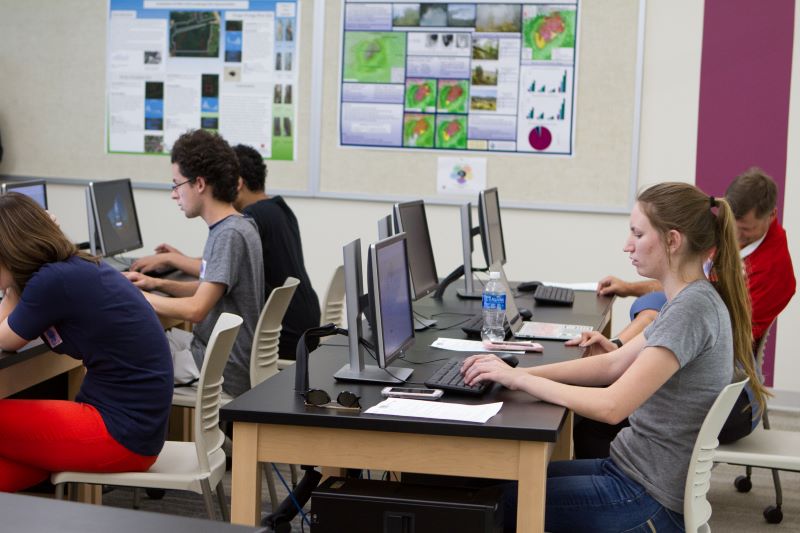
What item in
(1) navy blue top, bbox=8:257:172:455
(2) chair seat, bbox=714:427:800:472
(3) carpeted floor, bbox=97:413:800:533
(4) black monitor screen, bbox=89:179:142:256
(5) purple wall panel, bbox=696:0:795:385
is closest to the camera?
(1) navy blue top, bbox=8:257:172:455

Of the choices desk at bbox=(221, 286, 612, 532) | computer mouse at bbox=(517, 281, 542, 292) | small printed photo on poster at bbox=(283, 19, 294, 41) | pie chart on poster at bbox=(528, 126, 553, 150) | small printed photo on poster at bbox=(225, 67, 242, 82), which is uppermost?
small printed photo on poster at bbox=(283, 19, 294, 41)

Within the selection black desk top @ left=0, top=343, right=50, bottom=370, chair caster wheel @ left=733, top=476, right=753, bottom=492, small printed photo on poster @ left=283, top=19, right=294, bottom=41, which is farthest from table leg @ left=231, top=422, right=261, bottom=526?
small printed photo on poster @ left=283, top=19, right=294, bottom=41

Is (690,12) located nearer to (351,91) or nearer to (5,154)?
(351,91)

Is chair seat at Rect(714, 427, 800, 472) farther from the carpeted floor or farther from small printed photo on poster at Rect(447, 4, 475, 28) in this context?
small printed photo on poster at Rect(447, 4, 475, 28)

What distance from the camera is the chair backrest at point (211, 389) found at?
9.34 feet

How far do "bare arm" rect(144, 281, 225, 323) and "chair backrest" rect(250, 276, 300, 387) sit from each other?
0.58ft

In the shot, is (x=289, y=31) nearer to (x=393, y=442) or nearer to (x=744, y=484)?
(x=744, y=484)

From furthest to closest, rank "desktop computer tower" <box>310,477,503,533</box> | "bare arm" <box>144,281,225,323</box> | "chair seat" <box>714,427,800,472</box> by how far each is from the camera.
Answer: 1. "bare arm" <box>144,281,225,323</box>
2. "chair seat" <box>714,427,800,472</box>
3. "desktop computer tower" <box>310,477,503,533</box>

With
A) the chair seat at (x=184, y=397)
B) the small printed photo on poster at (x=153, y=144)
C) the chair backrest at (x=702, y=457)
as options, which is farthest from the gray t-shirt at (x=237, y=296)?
the small printed photo on poster at (x=153, y=144)

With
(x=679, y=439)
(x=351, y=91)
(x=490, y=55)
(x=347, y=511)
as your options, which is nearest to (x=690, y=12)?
(x=490, y=55)

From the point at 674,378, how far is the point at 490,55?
3.66m

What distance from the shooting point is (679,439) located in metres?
2.42

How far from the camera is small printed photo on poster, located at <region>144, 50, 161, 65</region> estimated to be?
20.8 feet

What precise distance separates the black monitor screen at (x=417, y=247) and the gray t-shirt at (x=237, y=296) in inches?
21.4
